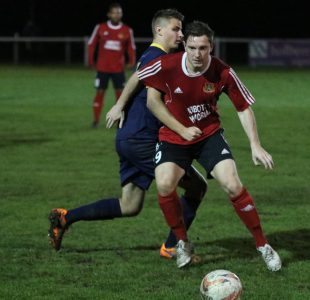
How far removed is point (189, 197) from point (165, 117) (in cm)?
96

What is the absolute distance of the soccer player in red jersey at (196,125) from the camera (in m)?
6.74

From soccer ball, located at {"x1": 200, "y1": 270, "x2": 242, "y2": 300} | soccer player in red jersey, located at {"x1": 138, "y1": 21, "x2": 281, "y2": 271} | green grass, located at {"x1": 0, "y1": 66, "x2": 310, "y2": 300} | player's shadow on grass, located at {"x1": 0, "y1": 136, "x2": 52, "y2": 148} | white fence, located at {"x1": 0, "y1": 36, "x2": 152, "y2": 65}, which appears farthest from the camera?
white fence, located at {"x1": 0, "y1": 36, "x2": 152, "y2": 65}

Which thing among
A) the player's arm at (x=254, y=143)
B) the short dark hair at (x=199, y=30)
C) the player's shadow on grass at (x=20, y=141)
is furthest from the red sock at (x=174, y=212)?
the player's shadow on grass at (x=20, y=141)

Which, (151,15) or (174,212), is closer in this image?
(174,212)

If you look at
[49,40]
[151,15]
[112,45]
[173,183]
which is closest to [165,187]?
[173,183]

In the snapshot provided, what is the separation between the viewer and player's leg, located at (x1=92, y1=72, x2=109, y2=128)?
17000mm

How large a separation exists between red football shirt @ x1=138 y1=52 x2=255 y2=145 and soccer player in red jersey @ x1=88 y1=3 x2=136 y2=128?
10.1m

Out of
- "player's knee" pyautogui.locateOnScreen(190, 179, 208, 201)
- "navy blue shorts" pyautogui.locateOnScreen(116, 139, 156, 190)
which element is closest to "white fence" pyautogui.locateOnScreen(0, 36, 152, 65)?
"player's knee" pyautogui.locateOnScreen(190, 179, 208, 201)

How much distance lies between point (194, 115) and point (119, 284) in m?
1.35

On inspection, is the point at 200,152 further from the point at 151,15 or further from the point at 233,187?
the point at 151,15

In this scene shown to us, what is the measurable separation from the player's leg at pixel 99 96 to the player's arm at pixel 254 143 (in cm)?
1025

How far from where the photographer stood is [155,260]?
7.23 metres

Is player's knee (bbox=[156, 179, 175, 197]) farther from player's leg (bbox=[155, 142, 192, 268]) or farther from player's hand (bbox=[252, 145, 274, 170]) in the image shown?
player's hand (bbox=[252, 145, 274, 170])

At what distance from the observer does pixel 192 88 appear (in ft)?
22.2
